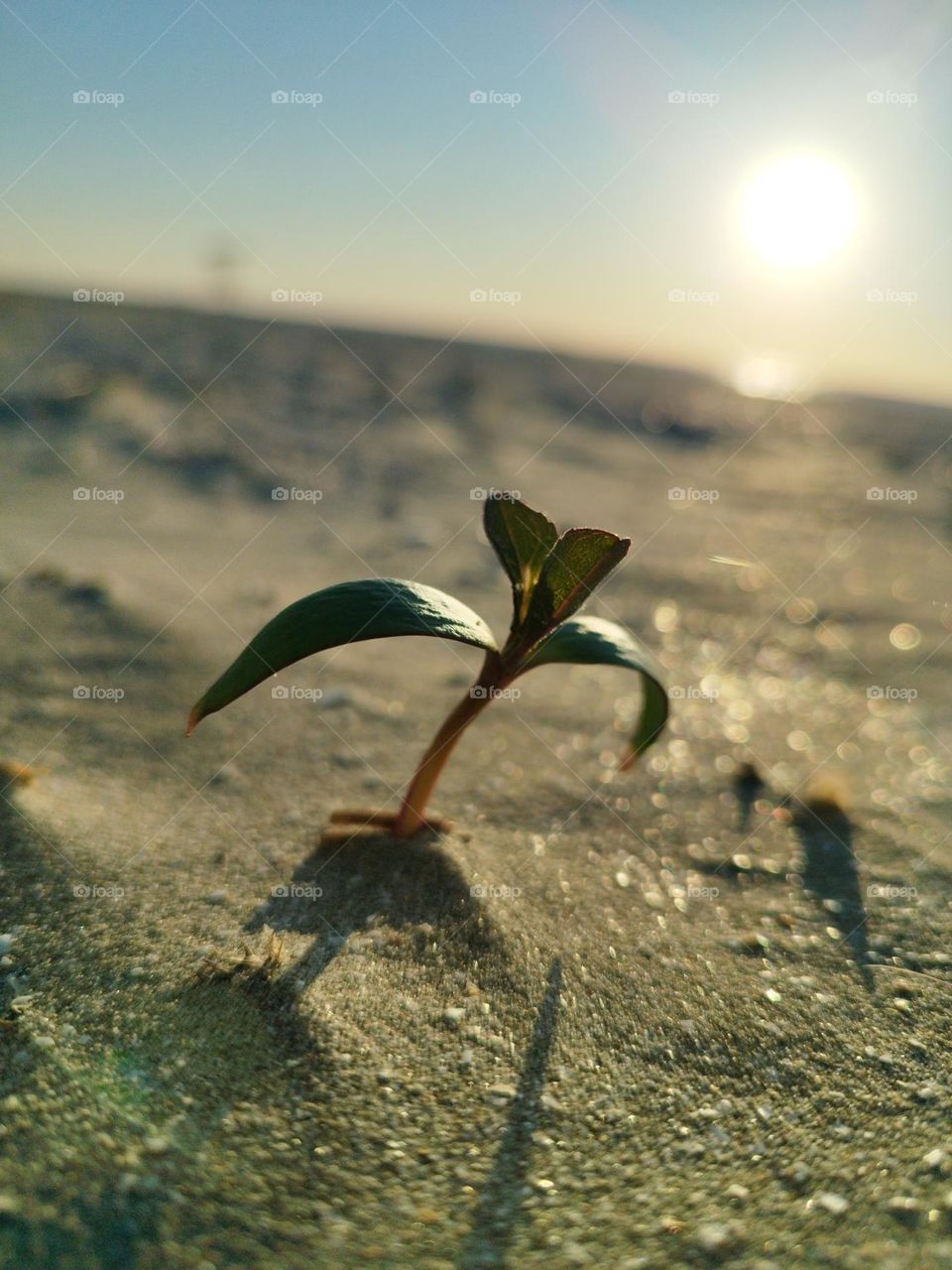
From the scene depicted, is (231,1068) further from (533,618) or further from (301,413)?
(301,413)

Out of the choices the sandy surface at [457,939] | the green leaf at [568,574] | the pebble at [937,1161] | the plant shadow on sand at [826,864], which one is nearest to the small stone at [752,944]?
the sandy surface at [457,939]

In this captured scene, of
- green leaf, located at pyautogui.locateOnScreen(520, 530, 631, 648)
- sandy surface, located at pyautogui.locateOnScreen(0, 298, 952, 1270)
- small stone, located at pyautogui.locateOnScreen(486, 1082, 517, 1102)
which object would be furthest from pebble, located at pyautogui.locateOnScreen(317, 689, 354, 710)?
small stone, located at pyautogui.locateOnScreen(486, 1082, 517, 1102)

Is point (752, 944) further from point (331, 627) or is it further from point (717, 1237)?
point (331, 627)

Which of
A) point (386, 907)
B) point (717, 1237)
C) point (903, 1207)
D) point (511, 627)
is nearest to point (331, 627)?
point (511, 627)

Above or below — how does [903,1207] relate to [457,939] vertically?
below

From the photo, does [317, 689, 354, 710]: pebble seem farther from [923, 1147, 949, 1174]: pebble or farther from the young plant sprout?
[923, 1147, 949, 1174]: pebble

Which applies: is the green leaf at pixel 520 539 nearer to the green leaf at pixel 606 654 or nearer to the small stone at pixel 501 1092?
the green leaf at pixel 606 654

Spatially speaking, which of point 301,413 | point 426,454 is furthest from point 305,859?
point 301,413
